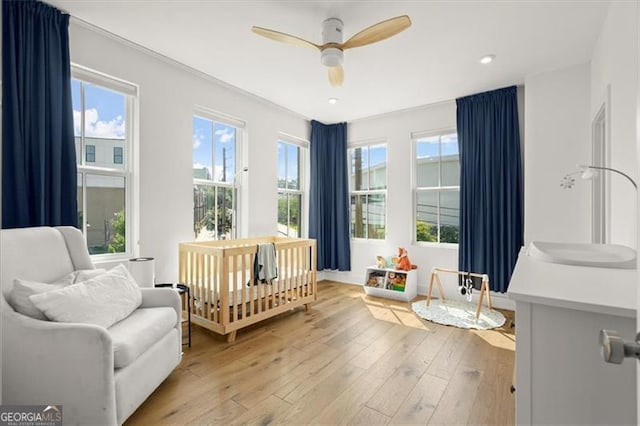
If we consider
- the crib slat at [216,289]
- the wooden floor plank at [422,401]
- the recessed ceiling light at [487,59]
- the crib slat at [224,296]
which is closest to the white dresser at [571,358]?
the wooden floor plank at [422,401]

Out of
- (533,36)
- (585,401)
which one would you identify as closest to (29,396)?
(585,401)

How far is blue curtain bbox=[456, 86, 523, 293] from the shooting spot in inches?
133

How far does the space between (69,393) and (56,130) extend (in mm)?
1716

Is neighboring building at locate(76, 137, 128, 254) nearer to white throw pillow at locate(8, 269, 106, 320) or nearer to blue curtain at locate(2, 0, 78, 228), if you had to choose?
blue curtain at locate(2, 0, 78, 228)

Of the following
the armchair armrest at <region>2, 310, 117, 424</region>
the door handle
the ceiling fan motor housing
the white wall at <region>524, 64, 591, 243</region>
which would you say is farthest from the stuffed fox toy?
the door handle

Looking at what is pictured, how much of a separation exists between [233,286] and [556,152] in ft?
11.0

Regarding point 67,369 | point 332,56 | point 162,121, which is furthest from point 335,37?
point 67,369

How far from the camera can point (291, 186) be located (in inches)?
180

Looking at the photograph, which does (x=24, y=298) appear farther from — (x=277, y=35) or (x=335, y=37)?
(x=335, y=37)

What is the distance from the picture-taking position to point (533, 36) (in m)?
2.42

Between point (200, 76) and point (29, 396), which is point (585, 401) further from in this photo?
point (200, 76)

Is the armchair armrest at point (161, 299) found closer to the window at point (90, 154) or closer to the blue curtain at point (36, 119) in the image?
the blue curtain at point (36, 119)

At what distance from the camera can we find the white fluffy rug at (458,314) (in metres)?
3.03

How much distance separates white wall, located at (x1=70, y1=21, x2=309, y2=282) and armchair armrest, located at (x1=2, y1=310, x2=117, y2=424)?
134 centimetres
